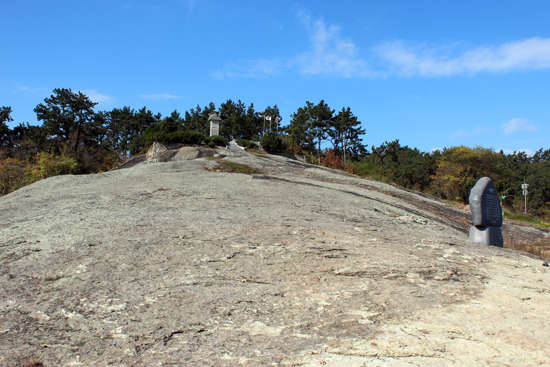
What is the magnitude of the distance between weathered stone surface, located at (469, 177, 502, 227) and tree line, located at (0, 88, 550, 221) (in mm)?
17792

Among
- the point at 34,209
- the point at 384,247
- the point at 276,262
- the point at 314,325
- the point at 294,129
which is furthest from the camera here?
the point at 294,129

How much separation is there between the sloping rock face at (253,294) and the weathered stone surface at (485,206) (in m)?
1.86

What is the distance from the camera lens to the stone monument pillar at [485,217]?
785 centimetres

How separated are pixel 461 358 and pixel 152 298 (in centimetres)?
285

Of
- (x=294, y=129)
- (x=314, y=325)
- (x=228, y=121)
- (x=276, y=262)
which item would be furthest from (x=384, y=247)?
(x=228, y=121)

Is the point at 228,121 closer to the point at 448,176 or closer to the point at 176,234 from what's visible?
the point at 448,176

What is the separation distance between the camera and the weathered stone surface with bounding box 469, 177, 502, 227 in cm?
792

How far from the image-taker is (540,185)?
192ft

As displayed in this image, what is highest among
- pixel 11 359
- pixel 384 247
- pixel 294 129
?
pixel 294 129

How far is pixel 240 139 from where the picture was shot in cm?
3794

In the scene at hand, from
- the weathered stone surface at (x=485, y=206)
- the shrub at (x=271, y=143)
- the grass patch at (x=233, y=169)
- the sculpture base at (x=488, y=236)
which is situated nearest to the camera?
the sculpture base at (x=488, y=236)

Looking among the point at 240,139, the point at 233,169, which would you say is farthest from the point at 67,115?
the point at 233,169

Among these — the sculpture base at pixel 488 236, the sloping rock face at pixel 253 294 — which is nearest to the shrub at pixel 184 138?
the sloping rock face at pixel 253 294

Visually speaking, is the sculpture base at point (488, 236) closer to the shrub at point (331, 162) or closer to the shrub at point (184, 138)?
the shrub at point (184, 138)
